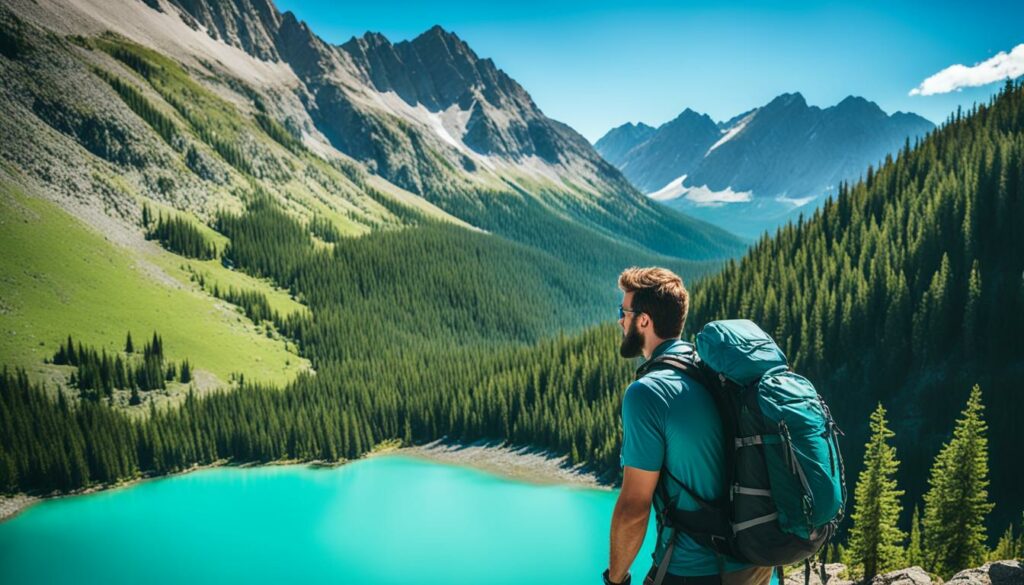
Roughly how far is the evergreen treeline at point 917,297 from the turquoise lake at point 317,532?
112 ft

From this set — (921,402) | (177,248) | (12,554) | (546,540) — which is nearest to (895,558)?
(546,540)

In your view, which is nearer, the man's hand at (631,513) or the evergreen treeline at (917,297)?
the man's hand at (631,513)

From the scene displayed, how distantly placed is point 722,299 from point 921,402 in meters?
32.4

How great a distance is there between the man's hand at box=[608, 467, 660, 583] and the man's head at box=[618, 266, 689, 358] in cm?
126

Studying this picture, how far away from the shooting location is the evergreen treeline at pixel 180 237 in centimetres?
12244

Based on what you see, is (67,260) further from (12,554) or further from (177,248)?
(12,554)

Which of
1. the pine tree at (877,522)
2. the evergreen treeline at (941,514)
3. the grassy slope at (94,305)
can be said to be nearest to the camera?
the pine tree at (877,522)

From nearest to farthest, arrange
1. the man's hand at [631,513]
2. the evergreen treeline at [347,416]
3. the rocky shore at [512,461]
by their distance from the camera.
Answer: the man's hand at [631,513] → the evergreen treeline at [347,416] → the rocky shore at [512,461]

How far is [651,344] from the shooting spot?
6266 mm

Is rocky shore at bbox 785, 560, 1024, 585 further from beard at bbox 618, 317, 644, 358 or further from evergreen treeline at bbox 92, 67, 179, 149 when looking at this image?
evergreen treeline at bbox 92, 67, 179, 149

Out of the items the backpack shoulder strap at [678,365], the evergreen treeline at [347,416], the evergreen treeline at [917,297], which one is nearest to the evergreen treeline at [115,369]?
the evergreen treeline at [347,416]

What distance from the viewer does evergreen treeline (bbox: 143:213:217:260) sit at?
122 metres

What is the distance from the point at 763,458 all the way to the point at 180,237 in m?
137

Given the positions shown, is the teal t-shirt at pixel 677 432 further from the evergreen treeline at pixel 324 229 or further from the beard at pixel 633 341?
the evergreen treeline at pixel 324 229
